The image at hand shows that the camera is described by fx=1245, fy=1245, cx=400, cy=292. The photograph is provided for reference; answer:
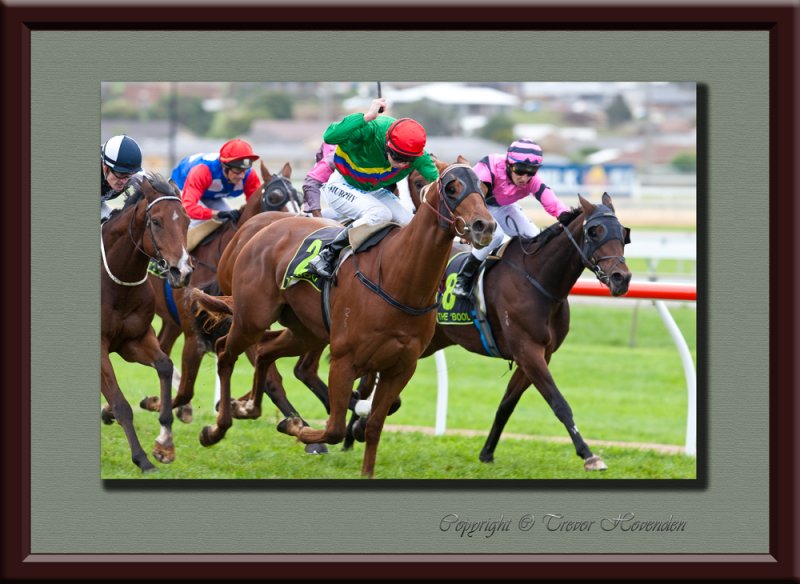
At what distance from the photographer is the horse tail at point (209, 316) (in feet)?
23.2

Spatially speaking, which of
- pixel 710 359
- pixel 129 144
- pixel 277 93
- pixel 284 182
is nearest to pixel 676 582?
pixel 710 359

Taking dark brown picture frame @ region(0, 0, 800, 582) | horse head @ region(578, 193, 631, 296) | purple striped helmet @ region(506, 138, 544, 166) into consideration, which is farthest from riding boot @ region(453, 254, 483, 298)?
dark brown picture frame @ region(0, 0, 800, 582)

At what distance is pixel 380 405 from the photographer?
6.15 meters

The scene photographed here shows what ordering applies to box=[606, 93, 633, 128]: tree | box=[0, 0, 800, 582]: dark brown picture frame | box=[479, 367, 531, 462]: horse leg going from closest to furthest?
1. box=[0, 0, 800, 582]: dark brown picture frame
2. box=[479, 367, 531, 462]: horse leg
3. box=[606, 93, 633, 128]: tree

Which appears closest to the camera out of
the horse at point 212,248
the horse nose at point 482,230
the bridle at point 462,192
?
the horse nose at point 482,230

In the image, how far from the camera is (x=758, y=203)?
4465 millimetres

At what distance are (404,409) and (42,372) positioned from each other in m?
6.45

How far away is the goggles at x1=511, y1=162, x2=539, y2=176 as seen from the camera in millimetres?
7105

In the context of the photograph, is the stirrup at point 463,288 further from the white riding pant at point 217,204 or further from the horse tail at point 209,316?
the white riding pant at point 217,204

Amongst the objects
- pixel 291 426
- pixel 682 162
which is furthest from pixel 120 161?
pixel 682 162

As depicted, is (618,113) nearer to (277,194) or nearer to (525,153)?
(277,194)

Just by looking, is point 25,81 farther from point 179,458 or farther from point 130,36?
point 179,458

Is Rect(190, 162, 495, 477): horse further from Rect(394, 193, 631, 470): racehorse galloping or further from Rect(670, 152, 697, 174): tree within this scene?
Rect(670, 152, 697, 174): tree

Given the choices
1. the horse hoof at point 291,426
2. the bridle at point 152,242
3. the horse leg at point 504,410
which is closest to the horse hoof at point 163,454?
the horse hoof at point 291,426
